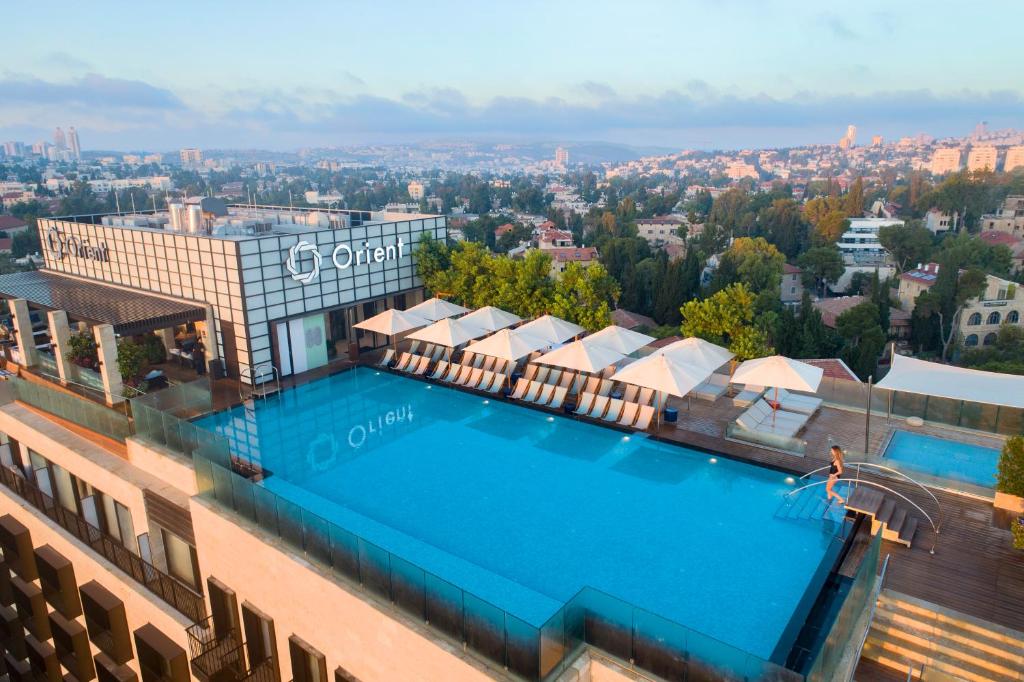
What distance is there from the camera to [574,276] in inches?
820

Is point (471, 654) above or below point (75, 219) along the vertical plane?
below

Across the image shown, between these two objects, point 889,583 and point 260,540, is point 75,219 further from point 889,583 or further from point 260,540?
point 889,583

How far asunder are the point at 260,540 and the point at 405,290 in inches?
602

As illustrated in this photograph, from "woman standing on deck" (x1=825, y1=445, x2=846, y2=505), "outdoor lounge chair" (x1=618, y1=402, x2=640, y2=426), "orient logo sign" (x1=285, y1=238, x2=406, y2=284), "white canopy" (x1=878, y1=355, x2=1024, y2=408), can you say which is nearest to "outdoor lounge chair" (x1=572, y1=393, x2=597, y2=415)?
"outdoor lounge chair" (x1=618, y1=402, x2=640, y2=426)

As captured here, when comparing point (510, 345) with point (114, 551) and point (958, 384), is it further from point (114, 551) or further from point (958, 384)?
point (958, 384)

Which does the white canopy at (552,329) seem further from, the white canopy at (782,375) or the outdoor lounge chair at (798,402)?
the outdoor lounge chair at (798,402)

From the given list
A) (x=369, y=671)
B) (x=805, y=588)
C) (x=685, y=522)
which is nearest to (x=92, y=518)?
(x=369, y=671)

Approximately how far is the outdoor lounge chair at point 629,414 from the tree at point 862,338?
24.8 meters

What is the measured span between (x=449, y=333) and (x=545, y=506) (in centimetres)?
814

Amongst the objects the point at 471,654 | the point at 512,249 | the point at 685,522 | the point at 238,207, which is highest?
the point at 238,207

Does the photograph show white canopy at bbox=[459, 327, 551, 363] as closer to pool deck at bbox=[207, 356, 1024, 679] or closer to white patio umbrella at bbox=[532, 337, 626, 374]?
white patio umbrella at bbox=[532, 337, 626, 374]

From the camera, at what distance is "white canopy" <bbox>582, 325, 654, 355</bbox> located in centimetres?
1728

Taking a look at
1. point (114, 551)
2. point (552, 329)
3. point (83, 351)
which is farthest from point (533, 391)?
point (83, 351)

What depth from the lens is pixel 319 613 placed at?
821 centimetres
